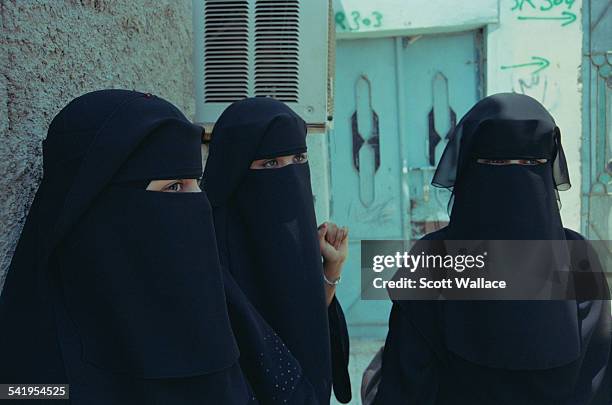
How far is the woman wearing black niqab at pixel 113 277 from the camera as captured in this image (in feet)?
3.31

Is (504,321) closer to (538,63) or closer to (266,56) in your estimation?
(266,56)

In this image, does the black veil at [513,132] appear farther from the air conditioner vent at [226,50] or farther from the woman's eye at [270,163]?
the air conditioner vent at [226,50]

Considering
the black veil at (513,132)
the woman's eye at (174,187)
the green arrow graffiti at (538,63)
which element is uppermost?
the green arrow graffiti at (538,63)

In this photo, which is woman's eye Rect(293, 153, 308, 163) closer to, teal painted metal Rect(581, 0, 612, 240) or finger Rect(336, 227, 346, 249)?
finger Rect(336, 227, 346, 249)

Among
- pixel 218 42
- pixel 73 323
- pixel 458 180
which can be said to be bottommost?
pixel 73 323

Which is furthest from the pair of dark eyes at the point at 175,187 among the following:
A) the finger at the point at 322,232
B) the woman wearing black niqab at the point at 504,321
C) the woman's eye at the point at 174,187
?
the woman wearing black niqab at the point at 504,321

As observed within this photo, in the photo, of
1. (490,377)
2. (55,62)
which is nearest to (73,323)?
(55,62)

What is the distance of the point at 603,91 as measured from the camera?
13.9 feet

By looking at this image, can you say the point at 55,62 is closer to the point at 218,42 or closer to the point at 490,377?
the point at 218,42

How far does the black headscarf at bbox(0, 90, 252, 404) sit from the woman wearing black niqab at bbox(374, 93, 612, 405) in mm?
965

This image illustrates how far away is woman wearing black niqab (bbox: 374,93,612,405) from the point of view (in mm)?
1762

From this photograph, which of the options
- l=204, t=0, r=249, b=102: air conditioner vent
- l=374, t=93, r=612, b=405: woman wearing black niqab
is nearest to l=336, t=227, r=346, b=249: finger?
l=374, t=93, r=612, b=405: woman wearing black niqab

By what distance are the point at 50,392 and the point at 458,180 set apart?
144cm

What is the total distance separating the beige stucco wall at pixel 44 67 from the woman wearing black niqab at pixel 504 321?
1124mm
